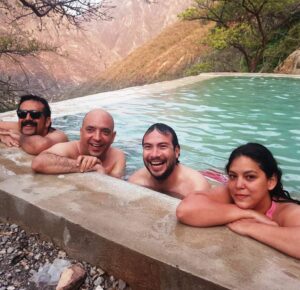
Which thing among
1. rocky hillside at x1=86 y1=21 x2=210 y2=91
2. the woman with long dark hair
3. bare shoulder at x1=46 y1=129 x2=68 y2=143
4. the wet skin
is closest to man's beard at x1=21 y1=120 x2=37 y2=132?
bare shoulder at x1=46 y1=129 x2=68 y2=143

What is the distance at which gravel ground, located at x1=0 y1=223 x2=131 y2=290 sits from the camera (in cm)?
202

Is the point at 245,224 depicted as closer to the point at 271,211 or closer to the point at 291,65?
the point at 271,211

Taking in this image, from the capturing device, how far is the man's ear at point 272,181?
2.30 meters

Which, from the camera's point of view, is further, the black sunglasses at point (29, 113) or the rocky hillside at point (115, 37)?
the rocky hillside at point (115, 37)

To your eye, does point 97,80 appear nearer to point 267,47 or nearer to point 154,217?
point 267,47

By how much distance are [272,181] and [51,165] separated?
162 cm

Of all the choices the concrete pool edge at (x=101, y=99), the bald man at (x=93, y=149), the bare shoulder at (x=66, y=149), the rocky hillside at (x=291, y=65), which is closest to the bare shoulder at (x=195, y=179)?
the bald man at (x=93, y=149)

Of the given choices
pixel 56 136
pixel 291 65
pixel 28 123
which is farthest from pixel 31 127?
pixel 291 65

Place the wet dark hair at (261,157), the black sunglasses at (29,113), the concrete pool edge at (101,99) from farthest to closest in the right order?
the concrete pool edge at (101,99) < the black sunglasses at (29,113) < the wet dark hair at (261,157)

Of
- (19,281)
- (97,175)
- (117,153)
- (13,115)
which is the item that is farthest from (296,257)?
(13,115)

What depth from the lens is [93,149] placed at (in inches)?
145

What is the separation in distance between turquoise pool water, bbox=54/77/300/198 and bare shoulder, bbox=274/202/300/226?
216cm

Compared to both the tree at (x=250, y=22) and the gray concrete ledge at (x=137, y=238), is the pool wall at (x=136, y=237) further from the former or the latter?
the tree at (x=250, y=22)

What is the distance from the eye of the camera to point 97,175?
3027 millimetres
